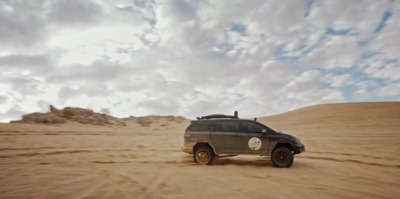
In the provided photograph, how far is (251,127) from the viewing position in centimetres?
938

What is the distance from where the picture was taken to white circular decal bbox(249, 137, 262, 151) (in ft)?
29.9

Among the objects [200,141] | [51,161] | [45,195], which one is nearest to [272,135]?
[200,141]

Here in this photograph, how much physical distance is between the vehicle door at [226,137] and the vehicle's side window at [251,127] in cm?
26

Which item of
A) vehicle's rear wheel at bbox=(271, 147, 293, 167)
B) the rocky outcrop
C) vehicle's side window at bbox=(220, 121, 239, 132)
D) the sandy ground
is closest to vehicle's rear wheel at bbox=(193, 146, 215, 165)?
→ vehicle's side window at bbox=(220, 121, 239, 132)

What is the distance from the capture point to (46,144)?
42.5ft

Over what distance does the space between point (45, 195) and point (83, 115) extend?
23112 millimetres

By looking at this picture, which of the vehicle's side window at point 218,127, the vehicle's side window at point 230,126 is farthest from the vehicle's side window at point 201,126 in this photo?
the vehicle's side window at point 230,126

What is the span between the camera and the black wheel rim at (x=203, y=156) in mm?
9438

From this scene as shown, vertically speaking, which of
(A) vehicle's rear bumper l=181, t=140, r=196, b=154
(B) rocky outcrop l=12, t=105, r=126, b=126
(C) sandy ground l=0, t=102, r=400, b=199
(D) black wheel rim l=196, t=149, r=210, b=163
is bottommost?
(C) sandy ground l=0, t=102, r=400, b=199

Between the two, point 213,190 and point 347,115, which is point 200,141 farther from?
point 347,115

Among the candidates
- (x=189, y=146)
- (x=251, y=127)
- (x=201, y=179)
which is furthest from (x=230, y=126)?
(x=201, y=179)

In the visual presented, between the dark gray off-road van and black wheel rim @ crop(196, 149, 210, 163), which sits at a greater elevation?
the dark gray off-road van

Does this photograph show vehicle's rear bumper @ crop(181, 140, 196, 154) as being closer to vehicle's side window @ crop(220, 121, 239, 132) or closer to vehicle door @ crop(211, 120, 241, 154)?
vehicle door @ crop(211, 120, 241, 154)

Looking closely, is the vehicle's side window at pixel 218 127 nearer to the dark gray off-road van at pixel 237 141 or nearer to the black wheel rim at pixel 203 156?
the dark gray off-road van at pixel 237 141
